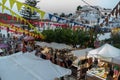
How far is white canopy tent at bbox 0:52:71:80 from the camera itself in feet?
23.0

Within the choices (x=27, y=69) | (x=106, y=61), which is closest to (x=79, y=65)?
(x=106, y=61)

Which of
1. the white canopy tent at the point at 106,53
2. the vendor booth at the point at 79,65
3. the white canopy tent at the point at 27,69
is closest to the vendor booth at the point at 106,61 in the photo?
the white canopy tent at the point at 106,53

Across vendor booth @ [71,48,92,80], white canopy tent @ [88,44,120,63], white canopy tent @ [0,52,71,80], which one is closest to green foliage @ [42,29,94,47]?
vendor booth @ [71,48,92,80]

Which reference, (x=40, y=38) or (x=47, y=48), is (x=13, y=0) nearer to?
(x=47, y=48)

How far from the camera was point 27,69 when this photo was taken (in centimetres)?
733

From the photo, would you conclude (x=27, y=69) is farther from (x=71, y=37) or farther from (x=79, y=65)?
(x=71, y=37)

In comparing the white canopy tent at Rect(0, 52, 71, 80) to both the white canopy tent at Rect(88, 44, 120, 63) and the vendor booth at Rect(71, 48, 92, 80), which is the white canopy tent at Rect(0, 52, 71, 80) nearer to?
the white canopy tent at Rect(88, 44, 120, 63)

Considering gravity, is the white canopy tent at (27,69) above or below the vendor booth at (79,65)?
above

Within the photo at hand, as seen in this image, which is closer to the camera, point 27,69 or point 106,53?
point 27,69

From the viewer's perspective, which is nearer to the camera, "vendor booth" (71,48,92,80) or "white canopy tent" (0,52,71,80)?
"white canopy tent" (0,52,71,80)

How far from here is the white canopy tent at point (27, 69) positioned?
23.0ft

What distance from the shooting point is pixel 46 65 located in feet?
25.7

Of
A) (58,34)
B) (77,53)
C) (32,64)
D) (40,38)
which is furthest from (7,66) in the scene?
(40,38)

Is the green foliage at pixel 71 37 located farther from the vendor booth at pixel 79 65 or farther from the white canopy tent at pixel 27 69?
the white canopy tent at pixel 27 69
